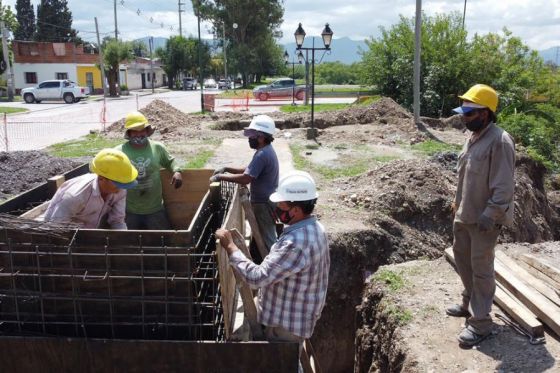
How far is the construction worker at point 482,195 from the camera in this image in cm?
400

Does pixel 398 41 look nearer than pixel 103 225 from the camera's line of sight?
No

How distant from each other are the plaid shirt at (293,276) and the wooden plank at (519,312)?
213 cm

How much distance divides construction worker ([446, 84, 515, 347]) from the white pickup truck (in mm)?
37273

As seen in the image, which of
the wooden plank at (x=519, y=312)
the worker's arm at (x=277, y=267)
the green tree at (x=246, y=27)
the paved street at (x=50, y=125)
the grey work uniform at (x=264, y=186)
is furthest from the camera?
the green tree at (x=246, y=27)

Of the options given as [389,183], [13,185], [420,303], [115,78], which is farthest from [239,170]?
[115,78]

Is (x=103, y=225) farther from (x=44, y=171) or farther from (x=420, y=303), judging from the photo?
(x=44, y=171)

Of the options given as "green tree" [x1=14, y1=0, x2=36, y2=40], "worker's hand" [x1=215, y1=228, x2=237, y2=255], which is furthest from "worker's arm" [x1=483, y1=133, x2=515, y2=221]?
"green tree" [x1=14, y1=0, x2=36, y2=40]

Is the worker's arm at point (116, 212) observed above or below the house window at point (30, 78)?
below

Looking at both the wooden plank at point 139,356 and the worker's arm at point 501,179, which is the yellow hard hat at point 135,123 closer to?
the wooden plank at point 139,356

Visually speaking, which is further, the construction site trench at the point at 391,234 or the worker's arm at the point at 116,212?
the construction site trench at the point at 391,234

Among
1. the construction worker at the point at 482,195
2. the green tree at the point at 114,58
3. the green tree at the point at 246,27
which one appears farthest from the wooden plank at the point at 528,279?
the green tree at the point at 246,27

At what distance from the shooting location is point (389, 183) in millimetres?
10016

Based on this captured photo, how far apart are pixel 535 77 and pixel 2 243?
25.3 meters

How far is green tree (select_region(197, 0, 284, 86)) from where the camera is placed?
199 ft
